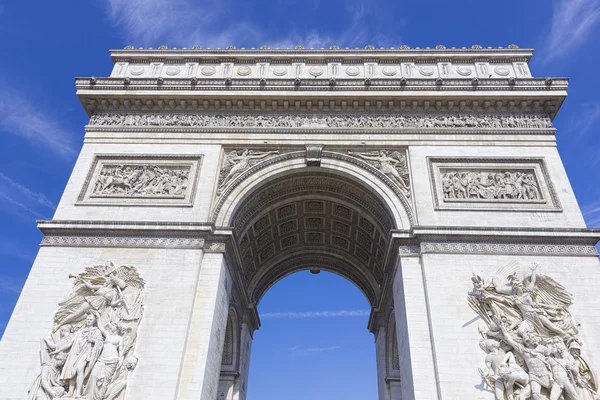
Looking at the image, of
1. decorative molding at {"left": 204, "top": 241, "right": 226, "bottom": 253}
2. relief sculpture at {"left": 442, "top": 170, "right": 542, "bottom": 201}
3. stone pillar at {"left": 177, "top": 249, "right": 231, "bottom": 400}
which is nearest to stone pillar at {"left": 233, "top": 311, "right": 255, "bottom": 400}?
stone pillar at {"left": 177, "top": 249, "right": 231, "bottom": 400}

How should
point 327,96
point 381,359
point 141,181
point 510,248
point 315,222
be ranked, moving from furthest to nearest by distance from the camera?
point 315,222 → point 381,359 → point 327,96 → point 141,181 → point 510,248

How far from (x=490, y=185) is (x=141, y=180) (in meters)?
11.8

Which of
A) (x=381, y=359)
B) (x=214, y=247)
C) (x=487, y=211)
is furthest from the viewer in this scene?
(x=381, y=359)

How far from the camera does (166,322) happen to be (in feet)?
42.4

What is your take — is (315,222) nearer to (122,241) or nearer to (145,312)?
(122,241)

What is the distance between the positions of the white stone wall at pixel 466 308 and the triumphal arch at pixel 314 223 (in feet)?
0.17

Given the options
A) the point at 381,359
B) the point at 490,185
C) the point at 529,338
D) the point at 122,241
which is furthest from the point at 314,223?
the point at 529,338

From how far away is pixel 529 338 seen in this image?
11852 millimetres

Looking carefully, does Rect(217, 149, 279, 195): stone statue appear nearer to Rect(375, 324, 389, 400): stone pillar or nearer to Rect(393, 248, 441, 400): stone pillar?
Rect(393, 248, 441, 400): stone pillar

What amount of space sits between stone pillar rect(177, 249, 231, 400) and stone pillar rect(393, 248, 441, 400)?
5.48 meters

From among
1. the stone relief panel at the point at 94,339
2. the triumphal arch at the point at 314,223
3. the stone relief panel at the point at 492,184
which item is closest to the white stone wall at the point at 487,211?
the triumphal arch at the point at 314,223

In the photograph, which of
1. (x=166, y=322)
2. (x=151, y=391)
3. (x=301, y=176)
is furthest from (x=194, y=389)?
(x=301, y=176)

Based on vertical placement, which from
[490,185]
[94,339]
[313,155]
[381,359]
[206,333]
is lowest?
[94,339]

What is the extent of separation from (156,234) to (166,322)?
9.63 feet
